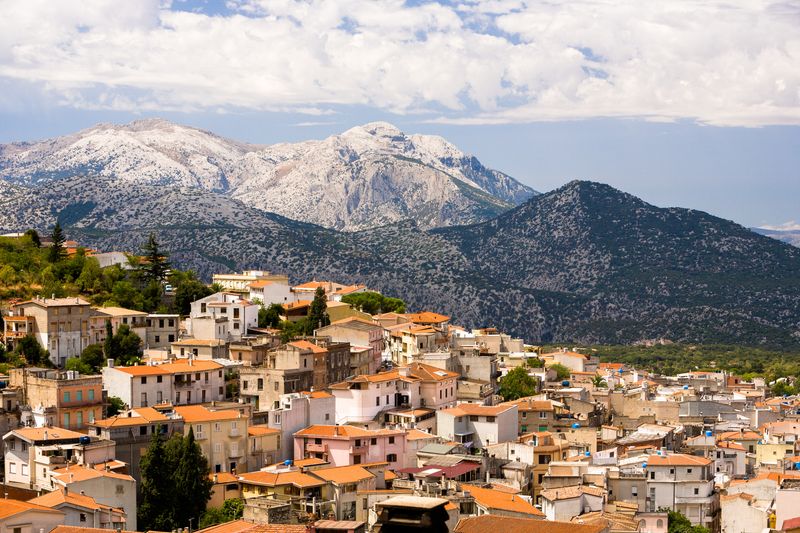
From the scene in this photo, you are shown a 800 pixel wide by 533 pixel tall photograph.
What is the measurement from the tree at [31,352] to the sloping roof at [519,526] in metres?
39.4

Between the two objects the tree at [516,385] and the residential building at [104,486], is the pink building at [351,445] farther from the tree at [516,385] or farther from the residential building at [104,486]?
the tree at [516,385]

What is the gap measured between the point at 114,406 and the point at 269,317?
3055 cm

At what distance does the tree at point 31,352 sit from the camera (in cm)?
7788

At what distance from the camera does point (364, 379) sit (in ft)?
245

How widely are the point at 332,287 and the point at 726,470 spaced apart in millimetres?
56304

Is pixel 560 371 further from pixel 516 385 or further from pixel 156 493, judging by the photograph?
pixel 156 493

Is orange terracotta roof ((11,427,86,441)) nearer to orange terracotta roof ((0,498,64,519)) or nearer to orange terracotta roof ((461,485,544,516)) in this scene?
Answer: orange terracotta roof ((0,498,64,519))

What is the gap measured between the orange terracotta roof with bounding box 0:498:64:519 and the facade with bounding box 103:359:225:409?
21.1 m

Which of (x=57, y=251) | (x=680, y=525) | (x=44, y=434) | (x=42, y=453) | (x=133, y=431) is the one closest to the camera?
(x=42, y=453)

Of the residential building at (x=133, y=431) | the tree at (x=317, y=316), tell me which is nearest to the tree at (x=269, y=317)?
the tree at (x=317, y=316)

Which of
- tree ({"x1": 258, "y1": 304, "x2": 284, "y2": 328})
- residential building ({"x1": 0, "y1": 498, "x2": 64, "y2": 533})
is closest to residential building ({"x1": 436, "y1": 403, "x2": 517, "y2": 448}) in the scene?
tree ({"x1": 258, "y1": 304, "x2": 284, "y2": 328})

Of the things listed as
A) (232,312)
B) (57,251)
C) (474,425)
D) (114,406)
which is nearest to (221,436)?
(114,406)

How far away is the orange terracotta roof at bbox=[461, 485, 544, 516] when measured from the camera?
180 feet

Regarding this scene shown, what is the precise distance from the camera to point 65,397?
2518 inches
